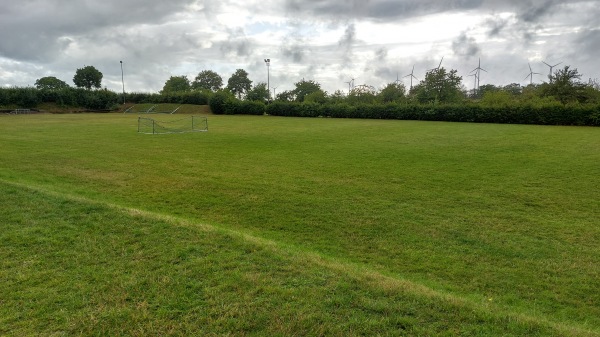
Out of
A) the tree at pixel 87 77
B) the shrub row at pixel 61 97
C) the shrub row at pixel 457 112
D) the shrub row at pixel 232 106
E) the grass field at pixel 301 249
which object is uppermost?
the tree at pixel 87 77

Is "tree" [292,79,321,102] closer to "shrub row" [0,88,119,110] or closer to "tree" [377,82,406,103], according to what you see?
"tree" [377,82,406,103]

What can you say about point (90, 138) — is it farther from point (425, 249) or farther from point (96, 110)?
point (96, 110)

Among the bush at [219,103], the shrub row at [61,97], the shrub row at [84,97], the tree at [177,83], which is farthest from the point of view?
the tree at [177,83]

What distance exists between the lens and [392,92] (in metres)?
Answer: 72.9

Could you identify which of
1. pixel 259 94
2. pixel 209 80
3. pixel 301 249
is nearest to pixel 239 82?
pixel 209 80

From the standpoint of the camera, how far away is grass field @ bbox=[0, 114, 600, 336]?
334 cm

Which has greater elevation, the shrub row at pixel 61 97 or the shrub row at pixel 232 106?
the shrub row at pixel 61 97

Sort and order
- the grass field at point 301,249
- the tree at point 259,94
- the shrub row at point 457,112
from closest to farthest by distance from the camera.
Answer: the grass field at point 301,249
the shrub row at point 457,112
the tree at point 259,94

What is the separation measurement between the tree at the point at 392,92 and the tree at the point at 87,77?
207 ft

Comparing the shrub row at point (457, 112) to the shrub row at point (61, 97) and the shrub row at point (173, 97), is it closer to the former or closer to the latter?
the shrub row at point (173, 97)

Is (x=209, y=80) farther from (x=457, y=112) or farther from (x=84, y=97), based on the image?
(x=457, y=112)

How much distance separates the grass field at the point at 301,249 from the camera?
3.34m

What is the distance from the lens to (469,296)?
4418 mm

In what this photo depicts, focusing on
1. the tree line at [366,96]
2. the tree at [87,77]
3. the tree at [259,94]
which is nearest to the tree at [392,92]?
the tree line at [366,96]
